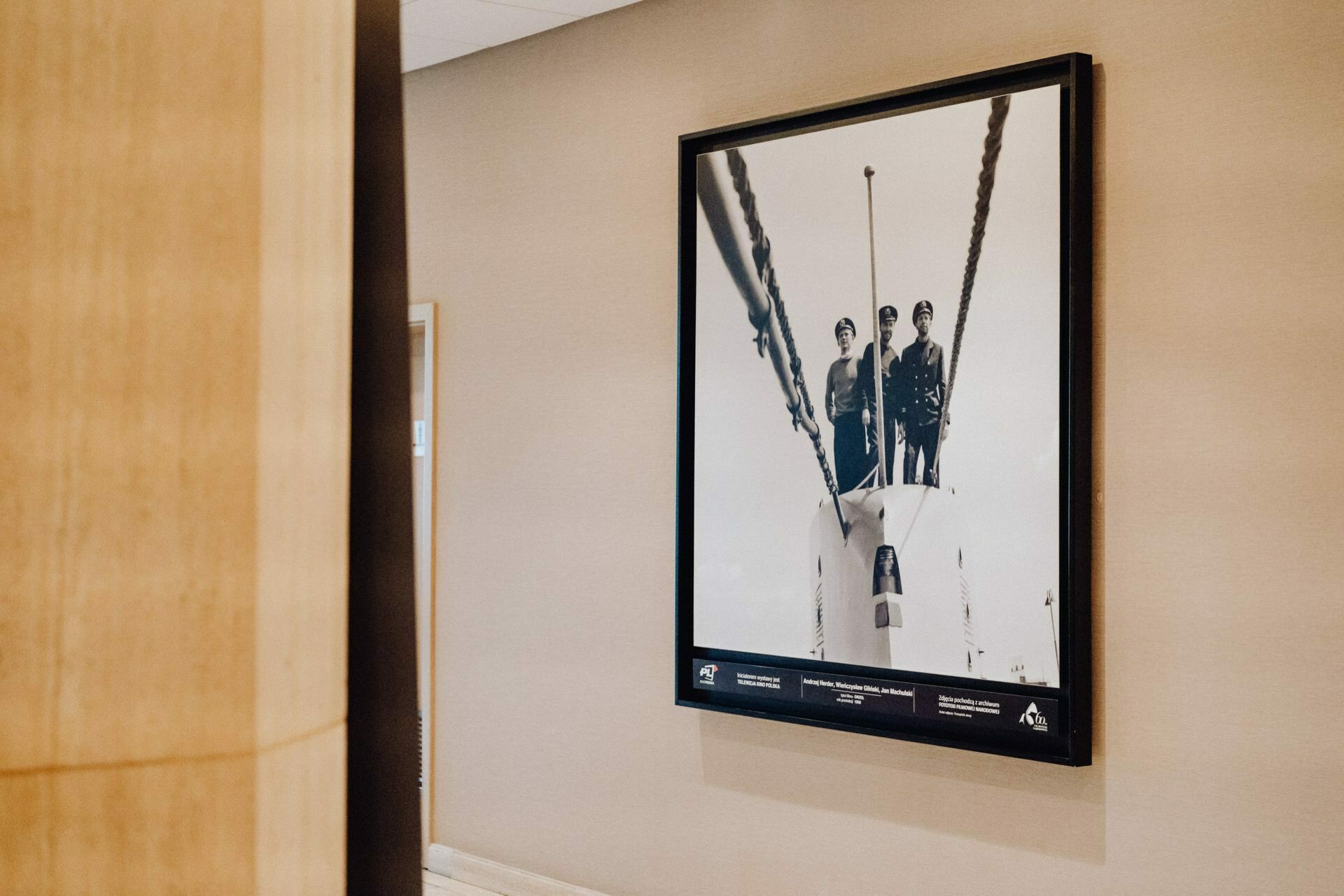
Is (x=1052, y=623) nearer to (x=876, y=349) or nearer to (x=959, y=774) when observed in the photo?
(x=959, y=774)

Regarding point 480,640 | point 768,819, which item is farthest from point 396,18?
point 480,640

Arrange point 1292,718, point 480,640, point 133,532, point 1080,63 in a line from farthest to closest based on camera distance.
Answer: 1. point 480,640
2. point 1080,63
3. point 1292,718
4. point 133,532

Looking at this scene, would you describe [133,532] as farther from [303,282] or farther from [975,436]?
[975,436]

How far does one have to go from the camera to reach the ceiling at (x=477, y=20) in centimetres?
341

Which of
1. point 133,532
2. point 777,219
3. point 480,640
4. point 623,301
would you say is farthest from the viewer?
point 480,640

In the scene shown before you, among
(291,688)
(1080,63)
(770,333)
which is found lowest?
(291,688)

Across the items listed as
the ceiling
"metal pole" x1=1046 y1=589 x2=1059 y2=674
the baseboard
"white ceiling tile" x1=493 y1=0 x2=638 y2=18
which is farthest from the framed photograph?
the baseboard

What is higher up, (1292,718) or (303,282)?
(303,282)

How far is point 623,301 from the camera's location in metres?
3.40

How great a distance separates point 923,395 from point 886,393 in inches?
4.3

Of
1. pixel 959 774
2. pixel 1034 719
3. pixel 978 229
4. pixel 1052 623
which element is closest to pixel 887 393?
pixel 978 229

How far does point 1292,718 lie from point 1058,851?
0.62 meters
